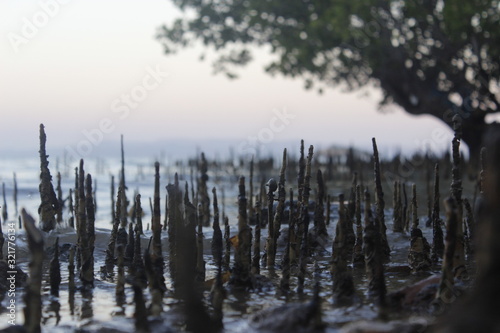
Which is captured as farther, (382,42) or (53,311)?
(382,42)

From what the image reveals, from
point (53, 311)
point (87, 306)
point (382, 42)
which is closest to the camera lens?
point (53, 311)

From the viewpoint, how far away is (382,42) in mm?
17328

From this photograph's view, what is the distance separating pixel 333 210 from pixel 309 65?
808cm

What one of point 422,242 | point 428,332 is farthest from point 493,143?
point 422,242

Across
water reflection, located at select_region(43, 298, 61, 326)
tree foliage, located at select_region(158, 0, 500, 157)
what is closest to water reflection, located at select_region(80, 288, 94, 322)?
water reflection, located at select_region(43, 298, 61, 326)

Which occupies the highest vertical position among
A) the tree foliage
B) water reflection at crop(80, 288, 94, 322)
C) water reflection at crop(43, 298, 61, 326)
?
the tree foliage

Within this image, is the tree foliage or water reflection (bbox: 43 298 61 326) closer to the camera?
water reflection (bbox: 43 298 61 326)

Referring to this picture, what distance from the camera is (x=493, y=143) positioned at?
109 inches

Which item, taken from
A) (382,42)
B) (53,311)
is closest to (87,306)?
(53,311)

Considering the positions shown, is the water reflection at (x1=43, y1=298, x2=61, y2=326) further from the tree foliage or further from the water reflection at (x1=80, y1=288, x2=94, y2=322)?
the tree foliage

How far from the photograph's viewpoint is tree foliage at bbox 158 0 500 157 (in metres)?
16.1

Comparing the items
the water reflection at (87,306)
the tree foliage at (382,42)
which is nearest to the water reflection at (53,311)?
the water reflection at (87,306)

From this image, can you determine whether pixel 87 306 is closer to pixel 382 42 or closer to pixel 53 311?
pixel 53 311

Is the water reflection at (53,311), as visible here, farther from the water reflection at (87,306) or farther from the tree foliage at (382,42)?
the tree foliage at (382,42)
